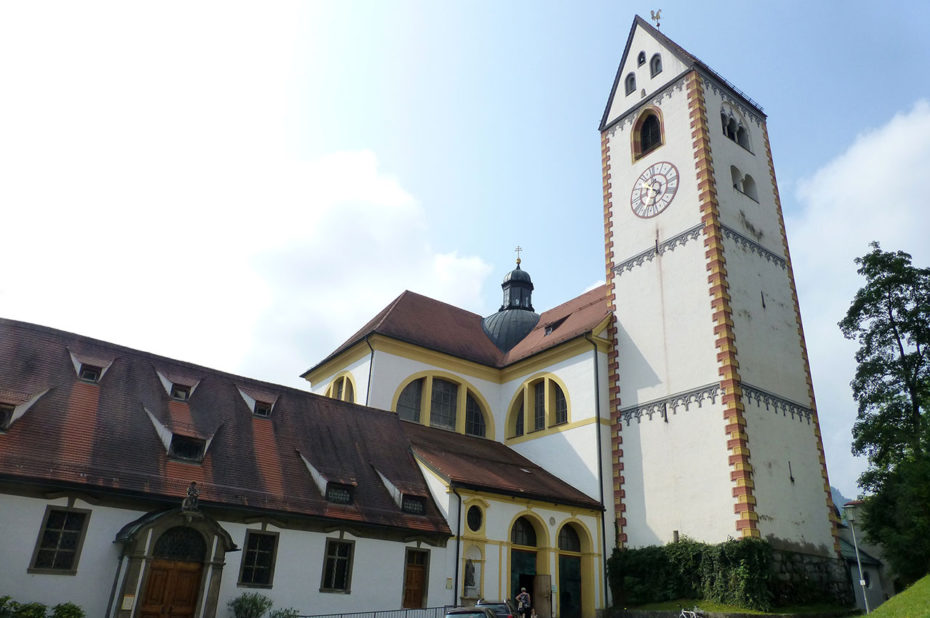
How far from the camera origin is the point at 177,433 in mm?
16734

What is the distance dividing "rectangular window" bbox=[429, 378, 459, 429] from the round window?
8111mm

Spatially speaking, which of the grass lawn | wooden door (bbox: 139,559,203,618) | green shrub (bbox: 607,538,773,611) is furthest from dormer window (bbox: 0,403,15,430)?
the grass lawn

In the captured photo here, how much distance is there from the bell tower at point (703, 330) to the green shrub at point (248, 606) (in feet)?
39.9

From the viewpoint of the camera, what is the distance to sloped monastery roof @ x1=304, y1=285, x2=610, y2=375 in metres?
28.2

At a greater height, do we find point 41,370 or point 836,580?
point 41,370

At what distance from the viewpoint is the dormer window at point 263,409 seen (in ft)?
65.2

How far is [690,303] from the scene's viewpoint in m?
23.5

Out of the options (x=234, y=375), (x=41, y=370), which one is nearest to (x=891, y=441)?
(x=234, y=375)

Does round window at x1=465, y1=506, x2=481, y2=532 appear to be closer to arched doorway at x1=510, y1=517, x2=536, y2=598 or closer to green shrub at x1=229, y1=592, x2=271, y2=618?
arched doorway at x1=510, y1=517, x2=536, y2=598

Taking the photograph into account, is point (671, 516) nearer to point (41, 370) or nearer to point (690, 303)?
point (690, 303)

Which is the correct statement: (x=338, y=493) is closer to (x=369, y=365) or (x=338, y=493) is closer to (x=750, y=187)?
(x=369, y=365)

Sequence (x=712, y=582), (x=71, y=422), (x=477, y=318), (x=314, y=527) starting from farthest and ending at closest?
(x=477, y=318) < (x=712, y=582) < (x=314, y=527) < (x=71, y=422)

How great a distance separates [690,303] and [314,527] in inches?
566

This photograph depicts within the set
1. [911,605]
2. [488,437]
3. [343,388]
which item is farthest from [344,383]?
[911,605]
